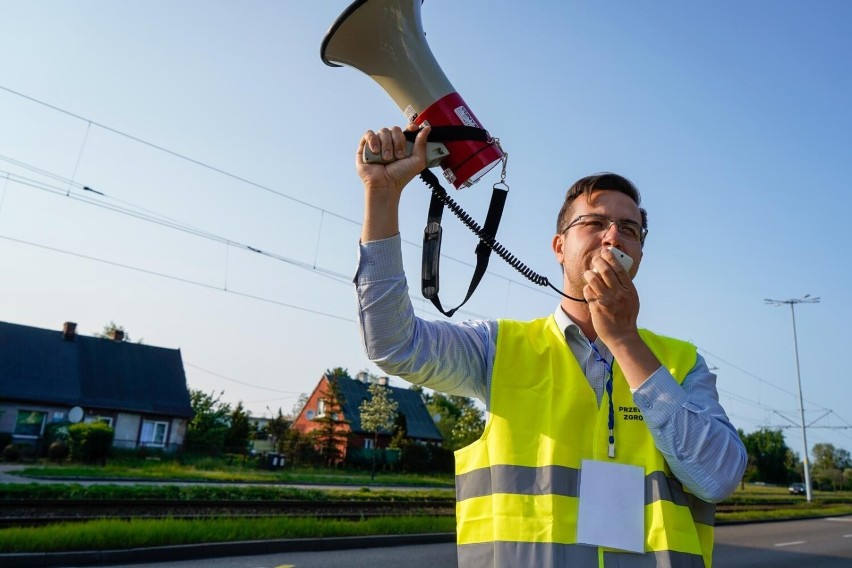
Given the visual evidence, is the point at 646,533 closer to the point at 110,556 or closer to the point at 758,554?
the point at 110,556

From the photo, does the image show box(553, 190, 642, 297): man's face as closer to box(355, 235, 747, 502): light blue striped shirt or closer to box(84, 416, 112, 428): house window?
box(355, 235, 747, 502): light blue striped shirt

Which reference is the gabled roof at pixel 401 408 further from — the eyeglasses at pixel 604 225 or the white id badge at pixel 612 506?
the white id badge at pixel 612 506

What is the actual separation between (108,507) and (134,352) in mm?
26511

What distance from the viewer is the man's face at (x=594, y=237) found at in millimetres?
1813

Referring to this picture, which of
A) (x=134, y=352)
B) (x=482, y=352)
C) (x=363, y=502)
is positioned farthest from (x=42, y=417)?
(x=482, y=352)

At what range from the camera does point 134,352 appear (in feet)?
118

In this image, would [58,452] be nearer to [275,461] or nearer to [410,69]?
[275,461]

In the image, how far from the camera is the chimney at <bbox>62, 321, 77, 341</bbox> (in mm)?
34412

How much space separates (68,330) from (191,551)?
3048cm

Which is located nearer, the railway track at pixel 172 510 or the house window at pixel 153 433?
the railway track at pixel 172 510

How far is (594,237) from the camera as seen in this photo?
1.85 m

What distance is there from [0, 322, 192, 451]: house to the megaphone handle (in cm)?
3232

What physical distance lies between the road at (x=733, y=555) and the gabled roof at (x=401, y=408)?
28311 millimetres

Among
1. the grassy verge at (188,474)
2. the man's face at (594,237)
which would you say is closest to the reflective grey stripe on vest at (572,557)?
the man's face at (594,237)
